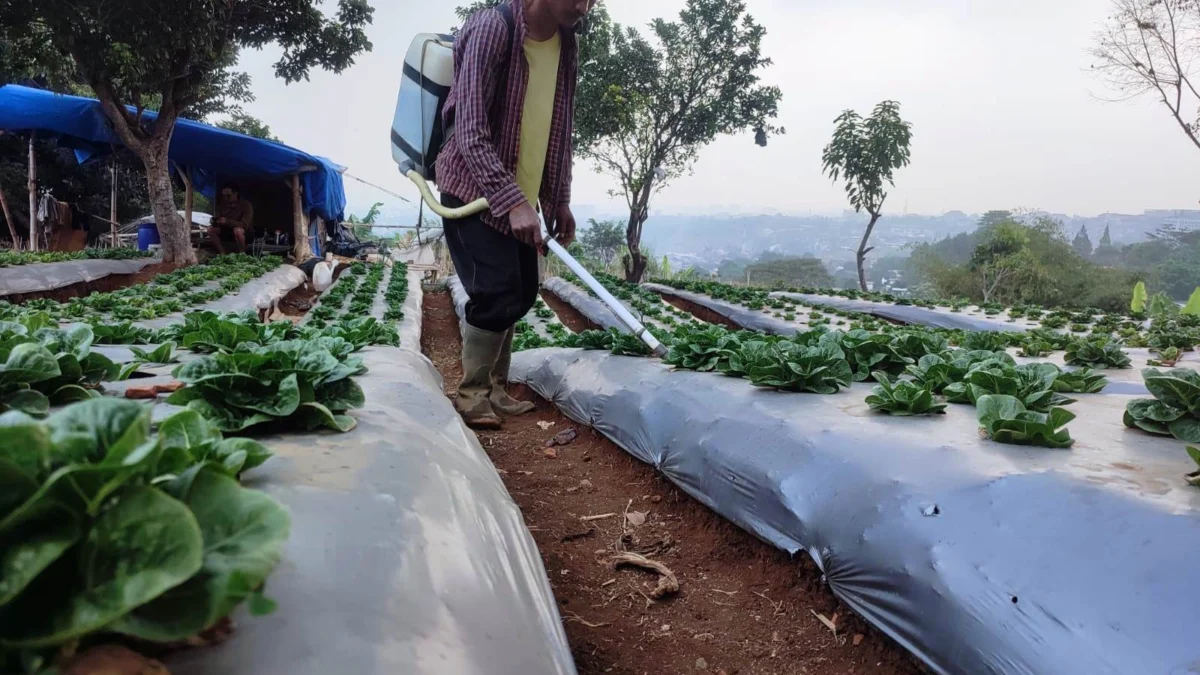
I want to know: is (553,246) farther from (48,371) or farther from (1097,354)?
(1097,354)

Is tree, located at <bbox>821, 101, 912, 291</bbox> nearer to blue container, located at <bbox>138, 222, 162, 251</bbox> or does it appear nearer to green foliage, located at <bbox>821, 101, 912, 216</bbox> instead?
green foliage, located at <bbox>821, 101, 912, 216</bbox>

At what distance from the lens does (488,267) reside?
3777mm

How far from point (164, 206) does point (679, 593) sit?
14599 mm

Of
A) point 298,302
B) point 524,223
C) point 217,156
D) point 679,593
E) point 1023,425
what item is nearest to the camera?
point 1023,425

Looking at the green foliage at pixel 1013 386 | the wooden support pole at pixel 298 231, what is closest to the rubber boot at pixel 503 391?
the green foliage at pixel 1013 386

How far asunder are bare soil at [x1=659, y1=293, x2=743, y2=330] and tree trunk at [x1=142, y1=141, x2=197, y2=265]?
35.0 ft

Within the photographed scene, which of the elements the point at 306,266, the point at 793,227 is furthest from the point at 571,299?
the point at 793,227

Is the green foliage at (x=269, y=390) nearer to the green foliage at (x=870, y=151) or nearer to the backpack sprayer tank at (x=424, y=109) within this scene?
the backpack sprayer tank at (x=424, y=109)

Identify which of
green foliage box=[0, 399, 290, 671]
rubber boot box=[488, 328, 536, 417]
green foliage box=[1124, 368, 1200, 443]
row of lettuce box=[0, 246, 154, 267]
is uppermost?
row of lettuce box=[0, 246, 154, 267]

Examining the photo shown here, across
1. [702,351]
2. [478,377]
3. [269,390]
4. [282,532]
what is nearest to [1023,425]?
[702,351]

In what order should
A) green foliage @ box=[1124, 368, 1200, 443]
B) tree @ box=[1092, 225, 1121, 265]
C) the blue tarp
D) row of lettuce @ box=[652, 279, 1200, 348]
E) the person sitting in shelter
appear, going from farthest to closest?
tree @ box=[1092, 225, 1121, 265] → the person sitting in shelter → the blue tarp → row of lettuce @ box=[652, 279, 1200, 348] → green foliage @ box=[1124, 368, 1200, 443]

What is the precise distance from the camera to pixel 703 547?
104 inches

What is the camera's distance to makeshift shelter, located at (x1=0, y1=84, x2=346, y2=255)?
13.9 meters

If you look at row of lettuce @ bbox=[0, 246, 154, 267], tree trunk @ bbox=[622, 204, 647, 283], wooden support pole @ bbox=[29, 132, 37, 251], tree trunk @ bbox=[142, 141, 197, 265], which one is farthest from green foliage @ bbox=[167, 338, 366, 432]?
tree trunk @ bbox=[622, 204, 647, 283]
